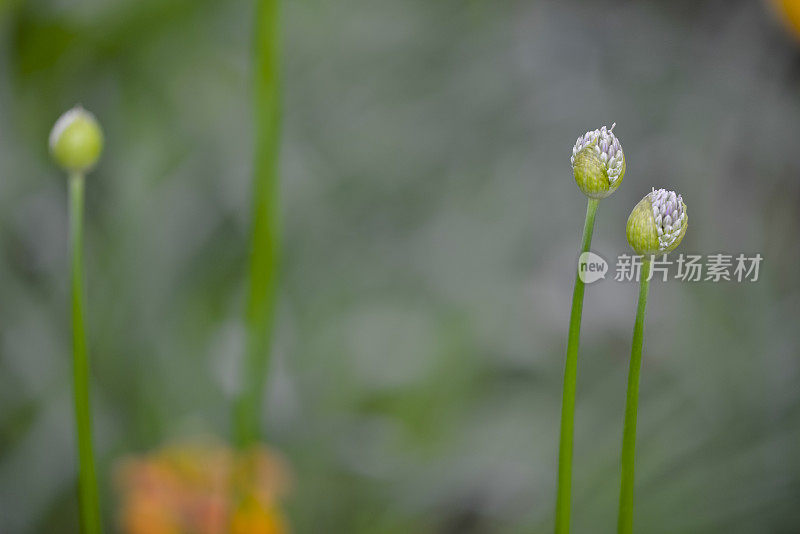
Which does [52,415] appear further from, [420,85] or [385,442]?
[420,85]

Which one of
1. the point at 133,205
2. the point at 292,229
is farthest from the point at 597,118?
the point at 133,205

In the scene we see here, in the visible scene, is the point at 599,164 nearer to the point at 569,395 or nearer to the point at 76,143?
the point at 569,395

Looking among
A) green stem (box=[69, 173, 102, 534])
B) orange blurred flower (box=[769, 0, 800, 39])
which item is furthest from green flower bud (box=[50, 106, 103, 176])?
orange blurred flower (box=[769, 0, 800, 39])

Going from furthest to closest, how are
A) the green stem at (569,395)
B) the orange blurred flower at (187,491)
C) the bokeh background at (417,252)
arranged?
the bokeh background at (417,252), the orange blurred flower at (187,491), the green stem at (569,395)

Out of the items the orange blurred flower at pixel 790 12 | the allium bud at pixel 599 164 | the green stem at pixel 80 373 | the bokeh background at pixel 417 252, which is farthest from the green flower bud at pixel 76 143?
the orange blurred flower at pixel 790 12

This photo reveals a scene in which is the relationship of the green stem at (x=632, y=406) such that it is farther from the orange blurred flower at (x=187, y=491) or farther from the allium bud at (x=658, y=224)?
the orange blurred flower at (x=187, y=491)
